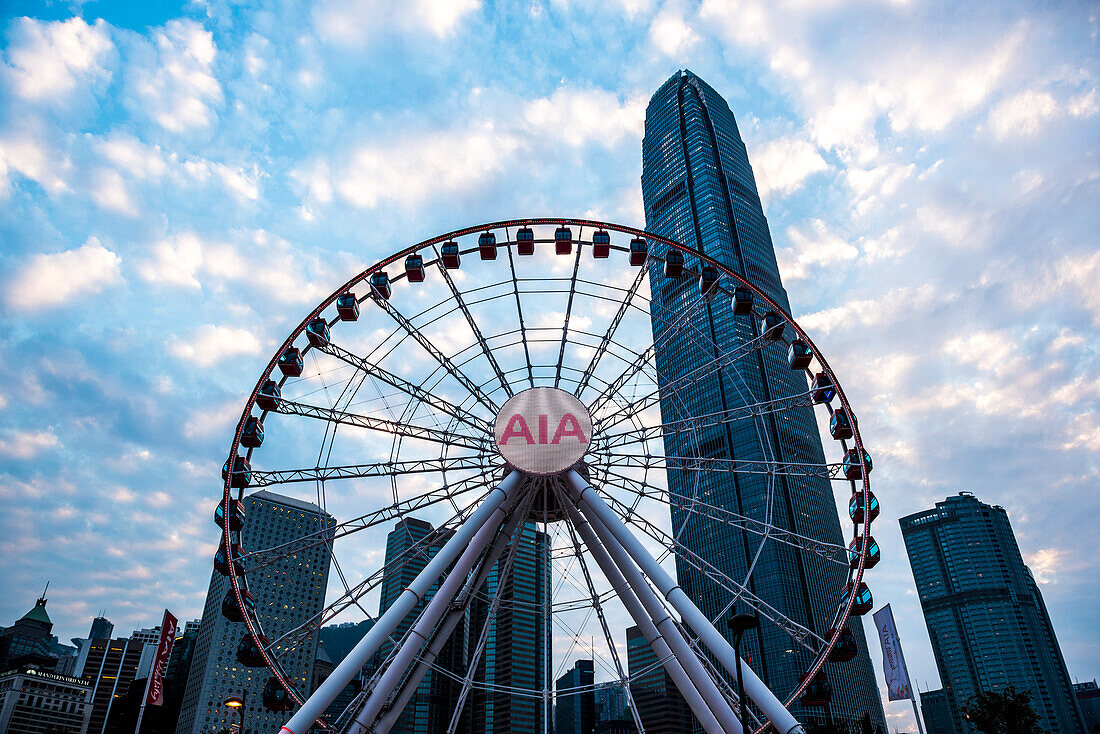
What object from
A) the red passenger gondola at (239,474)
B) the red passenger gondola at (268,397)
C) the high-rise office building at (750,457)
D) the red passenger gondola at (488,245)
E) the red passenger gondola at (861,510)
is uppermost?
the high-rise office building at (750,457)

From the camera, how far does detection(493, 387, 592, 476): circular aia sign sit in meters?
27.0

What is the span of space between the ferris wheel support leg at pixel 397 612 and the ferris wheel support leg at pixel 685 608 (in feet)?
9.10

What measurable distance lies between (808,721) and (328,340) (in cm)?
9674

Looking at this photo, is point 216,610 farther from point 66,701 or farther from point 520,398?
point 520,398

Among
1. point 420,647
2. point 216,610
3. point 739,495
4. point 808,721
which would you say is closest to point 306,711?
point 420,647

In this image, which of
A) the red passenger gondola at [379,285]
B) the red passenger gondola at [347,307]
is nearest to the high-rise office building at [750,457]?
the red passenger gondola at [379,285]

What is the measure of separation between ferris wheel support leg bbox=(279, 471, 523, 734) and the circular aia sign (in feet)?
2.73

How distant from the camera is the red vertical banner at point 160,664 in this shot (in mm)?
30312

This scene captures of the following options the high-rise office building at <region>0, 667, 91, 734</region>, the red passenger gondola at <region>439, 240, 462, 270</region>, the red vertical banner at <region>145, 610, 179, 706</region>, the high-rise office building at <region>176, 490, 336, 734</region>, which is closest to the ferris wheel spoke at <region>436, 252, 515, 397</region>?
the red passenger gondola at <region>439, 240, 462, 270</region>

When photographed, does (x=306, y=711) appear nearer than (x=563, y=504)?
Yes

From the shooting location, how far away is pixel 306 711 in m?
21.3

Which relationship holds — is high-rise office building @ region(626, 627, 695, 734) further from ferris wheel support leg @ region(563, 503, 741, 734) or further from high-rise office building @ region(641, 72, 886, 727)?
ferris wheel support leg @ region(563, 503, 741, 734)

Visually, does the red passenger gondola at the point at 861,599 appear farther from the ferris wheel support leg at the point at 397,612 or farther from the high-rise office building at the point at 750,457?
the high-rise office building at the point at 750,457

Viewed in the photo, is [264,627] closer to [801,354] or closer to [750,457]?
[750,457]
